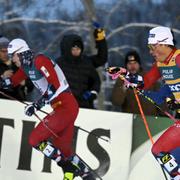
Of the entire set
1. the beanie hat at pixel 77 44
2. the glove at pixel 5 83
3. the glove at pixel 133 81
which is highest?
the beanie hat at pixel 77 44

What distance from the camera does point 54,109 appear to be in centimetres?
970

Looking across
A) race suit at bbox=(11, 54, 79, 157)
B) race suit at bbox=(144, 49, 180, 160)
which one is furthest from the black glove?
race suit at bbox=(144, 49, 180, 160)

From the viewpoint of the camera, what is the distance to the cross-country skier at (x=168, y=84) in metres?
8.58

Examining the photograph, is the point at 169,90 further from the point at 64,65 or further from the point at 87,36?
the point at 87,36

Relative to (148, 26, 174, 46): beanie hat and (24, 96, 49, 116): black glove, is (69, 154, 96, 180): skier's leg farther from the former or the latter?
(148, 26, 174, 46): beanie hat

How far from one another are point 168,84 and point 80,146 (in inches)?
78.6

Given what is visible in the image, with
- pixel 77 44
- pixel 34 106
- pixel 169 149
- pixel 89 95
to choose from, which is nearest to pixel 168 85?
pixel 169 149

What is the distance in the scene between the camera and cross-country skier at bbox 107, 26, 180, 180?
858 cm

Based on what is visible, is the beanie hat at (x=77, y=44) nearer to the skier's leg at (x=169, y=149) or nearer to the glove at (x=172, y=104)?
the glove at (x=172, y=104)

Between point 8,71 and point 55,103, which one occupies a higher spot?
point 8,71

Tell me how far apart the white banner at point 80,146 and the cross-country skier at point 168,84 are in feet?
5.08

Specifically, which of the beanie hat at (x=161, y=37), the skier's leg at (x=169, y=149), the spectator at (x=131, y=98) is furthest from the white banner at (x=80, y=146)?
the beanie hat at (x=161, y=37)

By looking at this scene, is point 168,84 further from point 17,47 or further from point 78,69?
point 17,47

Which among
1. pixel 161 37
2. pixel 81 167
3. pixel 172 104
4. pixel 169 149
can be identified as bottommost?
pixel 81 167
